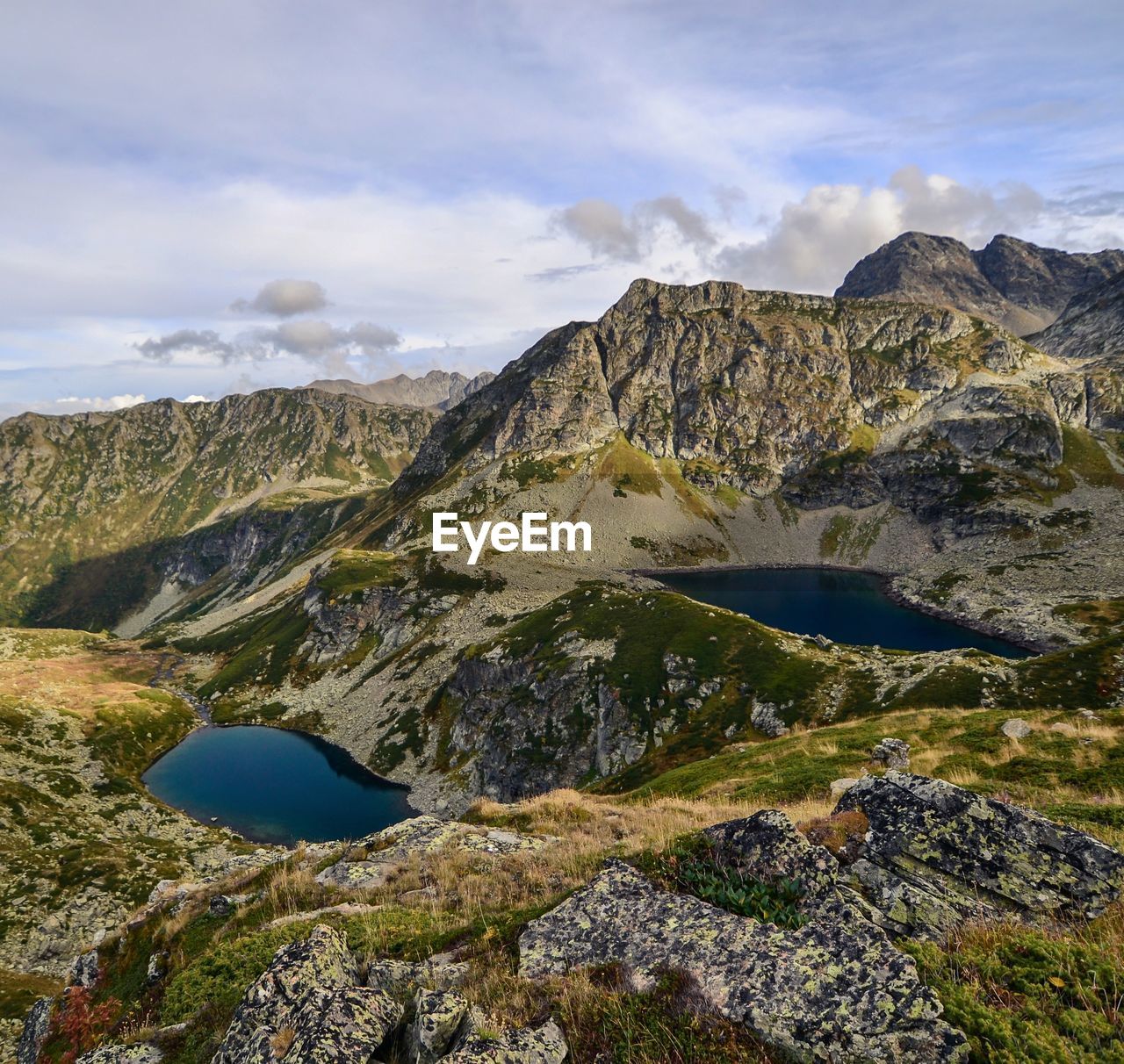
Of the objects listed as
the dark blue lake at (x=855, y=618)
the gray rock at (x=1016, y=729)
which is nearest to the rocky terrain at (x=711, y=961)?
the gray rock at (x=1016, y=729)

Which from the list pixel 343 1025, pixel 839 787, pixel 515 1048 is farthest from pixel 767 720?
pixel 343 1025

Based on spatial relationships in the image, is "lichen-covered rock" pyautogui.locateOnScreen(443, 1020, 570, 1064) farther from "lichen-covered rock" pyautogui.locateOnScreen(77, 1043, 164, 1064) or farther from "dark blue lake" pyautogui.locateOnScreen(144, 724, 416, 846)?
"dark blue lake" pyautogui.locateOnScreen(144, 724, 416, 846)

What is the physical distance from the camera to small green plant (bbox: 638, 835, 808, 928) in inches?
382

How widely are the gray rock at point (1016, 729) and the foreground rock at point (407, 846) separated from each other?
24149 mm

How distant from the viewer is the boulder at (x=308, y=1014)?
7.49 metres

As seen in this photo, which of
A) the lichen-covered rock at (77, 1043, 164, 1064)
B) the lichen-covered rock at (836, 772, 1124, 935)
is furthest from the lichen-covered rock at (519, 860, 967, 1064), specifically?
the lichen-covered rock at (77, 1043, 164, 1064)

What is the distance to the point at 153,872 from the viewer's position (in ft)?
204

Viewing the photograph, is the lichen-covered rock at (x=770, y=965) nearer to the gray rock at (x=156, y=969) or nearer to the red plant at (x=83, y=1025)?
the red plant at (x=83, y=1025)

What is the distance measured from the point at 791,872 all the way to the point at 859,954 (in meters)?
2.62

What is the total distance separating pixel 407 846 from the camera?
20.4m

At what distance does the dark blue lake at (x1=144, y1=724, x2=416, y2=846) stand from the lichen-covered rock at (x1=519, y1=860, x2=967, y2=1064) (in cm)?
8441

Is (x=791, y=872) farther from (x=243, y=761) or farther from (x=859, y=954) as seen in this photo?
(x=243, y=761)

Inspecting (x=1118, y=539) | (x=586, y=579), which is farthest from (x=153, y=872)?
(x=1118, y=539)

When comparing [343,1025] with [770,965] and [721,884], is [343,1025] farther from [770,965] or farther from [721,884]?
Answer: [721,884]
